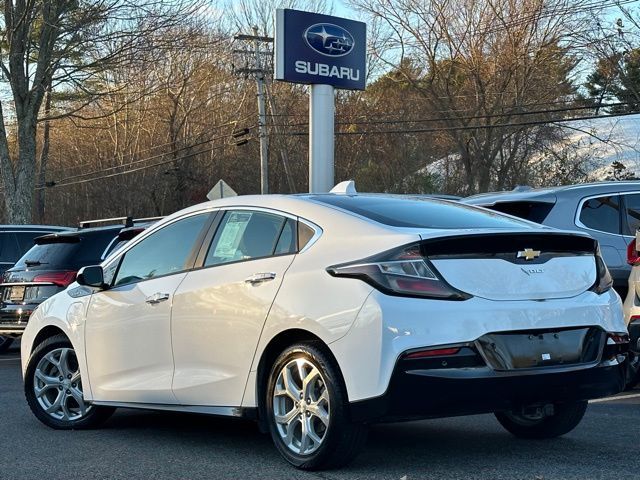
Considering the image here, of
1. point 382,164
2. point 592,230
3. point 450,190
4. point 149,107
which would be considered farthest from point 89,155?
point 592,230

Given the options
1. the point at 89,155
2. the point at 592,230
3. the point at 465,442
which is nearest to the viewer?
the point at 465,442

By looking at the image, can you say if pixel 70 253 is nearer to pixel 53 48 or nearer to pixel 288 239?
pixel 288 239

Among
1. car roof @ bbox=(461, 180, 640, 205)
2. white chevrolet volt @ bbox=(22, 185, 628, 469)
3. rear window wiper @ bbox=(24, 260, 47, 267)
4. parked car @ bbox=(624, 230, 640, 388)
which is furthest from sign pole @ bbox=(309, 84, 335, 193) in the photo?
white chevrolet volt @ bbox=(22, 185, 628, 469)

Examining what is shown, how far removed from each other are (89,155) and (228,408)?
50138 mm

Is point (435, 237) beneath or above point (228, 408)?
above

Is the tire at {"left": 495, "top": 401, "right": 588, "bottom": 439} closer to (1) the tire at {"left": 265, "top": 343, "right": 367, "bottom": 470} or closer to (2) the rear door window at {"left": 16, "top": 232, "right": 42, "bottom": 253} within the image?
(1) the tire at {"left": 265, "top": 343, "right": 367, "bottom": 470}

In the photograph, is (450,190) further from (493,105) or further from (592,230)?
(592,230)

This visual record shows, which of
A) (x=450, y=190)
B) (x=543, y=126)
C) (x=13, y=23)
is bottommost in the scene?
(x=450, y=190)

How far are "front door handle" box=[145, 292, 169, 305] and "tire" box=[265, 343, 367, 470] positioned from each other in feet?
3.66

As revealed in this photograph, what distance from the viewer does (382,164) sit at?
152 feet

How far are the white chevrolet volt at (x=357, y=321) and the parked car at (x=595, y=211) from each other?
295 centimetres

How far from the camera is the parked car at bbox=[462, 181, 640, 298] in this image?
8648 millimetres

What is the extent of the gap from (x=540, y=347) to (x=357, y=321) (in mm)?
1002

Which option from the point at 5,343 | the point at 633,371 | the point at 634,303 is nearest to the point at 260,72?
the point at 5,343
